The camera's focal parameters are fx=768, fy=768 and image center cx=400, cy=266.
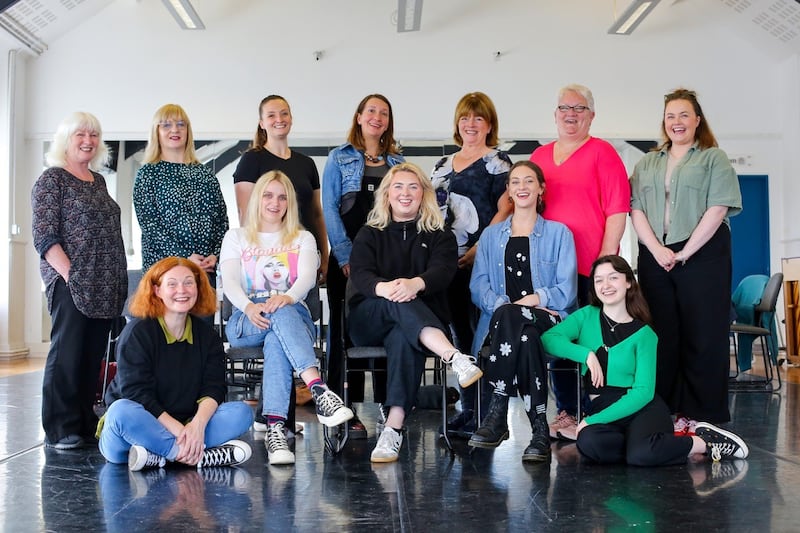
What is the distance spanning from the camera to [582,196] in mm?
3309

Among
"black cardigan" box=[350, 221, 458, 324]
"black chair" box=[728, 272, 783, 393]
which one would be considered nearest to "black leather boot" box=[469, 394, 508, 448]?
"black cardigan" box=[350, 221, 458, 324]

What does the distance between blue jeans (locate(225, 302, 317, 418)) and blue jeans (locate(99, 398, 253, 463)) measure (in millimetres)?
133

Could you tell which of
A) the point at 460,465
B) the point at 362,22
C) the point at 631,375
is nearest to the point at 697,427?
the point at 631,375

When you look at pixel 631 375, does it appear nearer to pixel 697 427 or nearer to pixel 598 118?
pixel 697 427

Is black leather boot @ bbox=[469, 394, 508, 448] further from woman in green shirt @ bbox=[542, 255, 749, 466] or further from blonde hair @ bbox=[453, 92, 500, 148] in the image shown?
blonde hair @ bbox=[453, 92, 500, 148]

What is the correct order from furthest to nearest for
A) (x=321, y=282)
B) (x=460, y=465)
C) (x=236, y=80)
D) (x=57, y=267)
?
(x=236, y=80), (x=321, y=282), (x=57, y=267), (x=460, y=465)

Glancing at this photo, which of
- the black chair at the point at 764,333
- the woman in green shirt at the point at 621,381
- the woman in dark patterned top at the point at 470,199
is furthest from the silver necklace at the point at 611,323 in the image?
the black chair at the point at 764,333

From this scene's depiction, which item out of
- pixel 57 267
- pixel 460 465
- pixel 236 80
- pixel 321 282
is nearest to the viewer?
pixel 460 465

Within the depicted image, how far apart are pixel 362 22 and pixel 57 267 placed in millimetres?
6252

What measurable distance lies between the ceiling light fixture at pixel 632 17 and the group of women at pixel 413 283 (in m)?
4.84

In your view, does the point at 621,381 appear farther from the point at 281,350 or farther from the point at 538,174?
the point at 281,350

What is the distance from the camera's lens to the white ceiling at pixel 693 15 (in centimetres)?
793

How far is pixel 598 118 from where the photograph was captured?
859cm

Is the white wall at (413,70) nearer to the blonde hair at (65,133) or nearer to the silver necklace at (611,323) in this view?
the blonde hair at (65,133)
